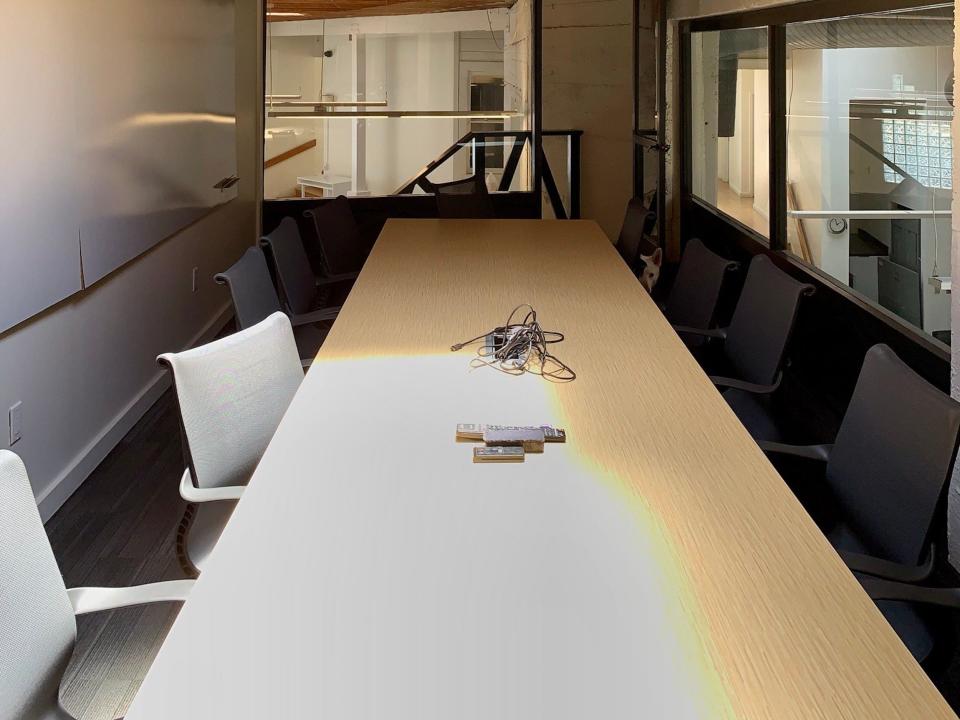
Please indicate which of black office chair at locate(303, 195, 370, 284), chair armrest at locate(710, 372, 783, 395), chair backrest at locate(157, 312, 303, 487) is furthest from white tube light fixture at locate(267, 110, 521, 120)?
chair armrest at locate(710, 372, 783, 395)

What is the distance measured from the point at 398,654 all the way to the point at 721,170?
19.5 ft

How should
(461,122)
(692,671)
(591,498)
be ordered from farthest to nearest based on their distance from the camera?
(461,122)
(591,498)
(692,671)

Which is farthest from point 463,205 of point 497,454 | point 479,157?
point 497,454

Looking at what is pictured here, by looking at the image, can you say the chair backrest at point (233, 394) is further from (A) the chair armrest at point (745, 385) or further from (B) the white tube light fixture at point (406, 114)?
(B) the white tube light fixture at point (406, 114)

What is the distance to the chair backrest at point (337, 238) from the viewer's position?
538cm

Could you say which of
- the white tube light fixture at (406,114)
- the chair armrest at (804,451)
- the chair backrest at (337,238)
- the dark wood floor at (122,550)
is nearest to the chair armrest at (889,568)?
the chair armrest at (804,451)

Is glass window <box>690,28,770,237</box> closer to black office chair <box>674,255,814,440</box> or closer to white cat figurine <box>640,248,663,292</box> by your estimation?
white cat figurine <box>640,248,663,292</box>

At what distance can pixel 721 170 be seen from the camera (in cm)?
691

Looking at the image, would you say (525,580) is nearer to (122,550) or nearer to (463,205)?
(122,550)

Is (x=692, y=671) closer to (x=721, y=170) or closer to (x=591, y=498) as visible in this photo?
(x=591, y=498)

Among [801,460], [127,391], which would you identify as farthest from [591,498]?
[127,391]

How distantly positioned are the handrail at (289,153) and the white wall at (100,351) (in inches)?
39.8

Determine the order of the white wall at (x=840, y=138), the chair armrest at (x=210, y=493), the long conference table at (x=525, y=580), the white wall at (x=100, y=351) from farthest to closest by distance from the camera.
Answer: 1. the white wall at (x=840, y=138)
2. the white wall at (x=100, y=351)
3. the chair armrest at (x=210, y=493)
4. the long conference table at (x=525, y=580)

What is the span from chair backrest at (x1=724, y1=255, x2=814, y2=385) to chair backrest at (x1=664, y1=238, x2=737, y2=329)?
9.1 inches
